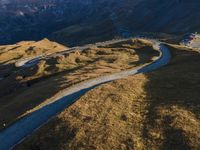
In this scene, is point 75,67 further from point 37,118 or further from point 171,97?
point 37,118

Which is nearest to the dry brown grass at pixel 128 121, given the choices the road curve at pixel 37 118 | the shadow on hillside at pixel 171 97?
the shadow on hillside at pixel 171 97

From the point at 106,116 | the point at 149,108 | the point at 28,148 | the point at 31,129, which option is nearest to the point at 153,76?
the point at 149,108

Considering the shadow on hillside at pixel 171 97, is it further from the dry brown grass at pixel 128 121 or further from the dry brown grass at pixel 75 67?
the dry brown grass at pixel 75 67

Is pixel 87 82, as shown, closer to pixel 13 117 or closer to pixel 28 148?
pixel 13 117

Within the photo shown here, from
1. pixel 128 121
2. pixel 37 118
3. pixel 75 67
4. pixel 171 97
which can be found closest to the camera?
pixel 128 121

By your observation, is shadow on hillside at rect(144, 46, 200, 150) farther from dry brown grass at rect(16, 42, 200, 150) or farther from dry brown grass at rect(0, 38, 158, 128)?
dry brown grass at rect(0, 38, 158, 128)

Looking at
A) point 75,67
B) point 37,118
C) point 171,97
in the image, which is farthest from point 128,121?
point 75,67

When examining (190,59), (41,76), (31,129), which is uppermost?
(31,129)
